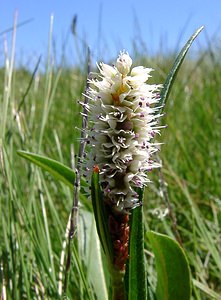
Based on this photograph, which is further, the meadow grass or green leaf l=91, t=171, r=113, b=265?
the meadow grass

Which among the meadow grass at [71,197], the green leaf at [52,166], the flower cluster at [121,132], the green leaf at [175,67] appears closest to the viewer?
the flower cluster at [121,132]

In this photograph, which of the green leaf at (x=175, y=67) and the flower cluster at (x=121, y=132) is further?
the green leaf at (x=175, y=67)

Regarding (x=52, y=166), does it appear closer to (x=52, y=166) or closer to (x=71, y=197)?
(x=52, y=166)

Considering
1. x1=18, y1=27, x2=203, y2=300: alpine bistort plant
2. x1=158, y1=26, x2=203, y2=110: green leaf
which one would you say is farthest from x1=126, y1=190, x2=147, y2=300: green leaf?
x1=158, y1=26, x2=203, y2=110: green leaf

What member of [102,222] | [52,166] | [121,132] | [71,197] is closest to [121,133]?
[121,132]

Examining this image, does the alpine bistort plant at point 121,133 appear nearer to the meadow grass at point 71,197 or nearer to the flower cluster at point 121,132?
the flower cluster at point 121,132

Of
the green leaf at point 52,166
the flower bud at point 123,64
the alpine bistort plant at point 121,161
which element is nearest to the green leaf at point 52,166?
the green leaf at point 52,166

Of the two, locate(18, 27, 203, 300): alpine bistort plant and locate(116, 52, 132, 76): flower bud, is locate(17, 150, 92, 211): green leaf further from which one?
locate(116, 52, 132, 76): flower bud
